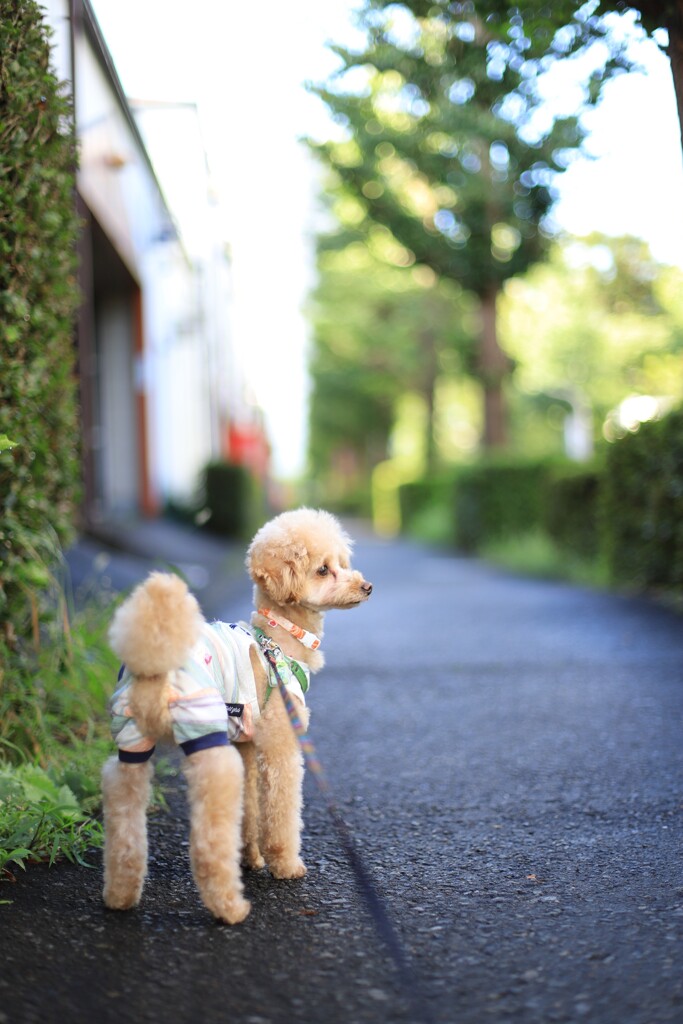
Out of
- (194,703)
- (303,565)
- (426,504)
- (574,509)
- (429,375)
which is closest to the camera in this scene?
(194,703)

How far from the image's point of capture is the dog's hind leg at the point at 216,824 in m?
2.64

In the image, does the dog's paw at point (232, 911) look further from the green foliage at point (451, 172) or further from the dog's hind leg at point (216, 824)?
the green foliage at point (451, 172)

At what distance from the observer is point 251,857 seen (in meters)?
3.21

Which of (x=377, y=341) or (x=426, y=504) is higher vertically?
(x=377, y=341)

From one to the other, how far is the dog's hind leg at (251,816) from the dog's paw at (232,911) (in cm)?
46

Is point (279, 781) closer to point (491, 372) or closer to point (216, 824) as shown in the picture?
point (216, 824)

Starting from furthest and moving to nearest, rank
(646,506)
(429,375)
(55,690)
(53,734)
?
1. (429,375)
2. (646,506)
3. (55,690)
4. (53,734)

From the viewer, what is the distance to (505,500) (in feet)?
57.6

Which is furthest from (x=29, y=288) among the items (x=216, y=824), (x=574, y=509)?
(x=574, y=509)

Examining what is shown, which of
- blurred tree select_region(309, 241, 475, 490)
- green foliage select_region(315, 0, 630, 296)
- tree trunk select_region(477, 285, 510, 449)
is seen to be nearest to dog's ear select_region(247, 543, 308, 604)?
green foliage select_region(315, 0, 630, 296)

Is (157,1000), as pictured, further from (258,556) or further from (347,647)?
(347,647)

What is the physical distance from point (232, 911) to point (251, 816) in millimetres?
518

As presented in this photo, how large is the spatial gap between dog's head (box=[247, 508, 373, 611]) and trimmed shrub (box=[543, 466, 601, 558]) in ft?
28.6

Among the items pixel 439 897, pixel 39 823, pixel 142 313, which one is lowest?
pixel 439 897
